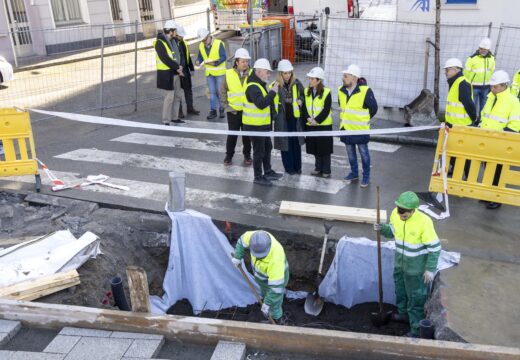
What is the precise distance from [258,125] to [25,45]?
41.5 ft

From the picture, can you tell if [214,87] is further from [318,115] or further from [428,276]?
[428,276]

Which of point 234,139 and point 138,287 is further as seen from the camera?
point 234,139

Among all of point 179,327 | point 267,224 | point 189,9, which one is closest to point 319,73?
point 267,224

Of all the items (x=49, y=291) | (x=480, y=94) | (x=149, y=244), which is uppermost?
(x=480, y=94)

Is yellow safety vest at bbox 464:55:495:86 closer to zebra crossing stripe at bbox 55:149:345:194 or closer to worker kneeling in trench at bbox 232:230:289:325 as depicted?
zebra crossing stripe at bbox 55:149:345:194

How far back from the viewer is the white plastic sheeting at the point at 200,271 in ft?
23.5

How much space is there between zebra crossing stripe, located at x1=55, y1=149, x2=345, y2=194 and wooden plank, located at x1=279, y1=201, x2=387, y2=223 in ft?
2.83

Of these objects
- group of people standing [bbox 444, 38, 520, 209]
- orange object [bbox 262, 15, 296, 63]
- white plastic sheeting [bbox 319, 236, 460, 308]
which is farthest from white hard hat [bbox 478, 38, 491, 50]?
orange object [bbox 262, 15, 296, 63]

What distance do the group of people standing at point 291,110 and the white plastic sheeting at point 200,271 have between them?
5.88ft

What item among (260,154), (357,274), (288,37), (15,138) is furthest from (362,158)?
(288,37)

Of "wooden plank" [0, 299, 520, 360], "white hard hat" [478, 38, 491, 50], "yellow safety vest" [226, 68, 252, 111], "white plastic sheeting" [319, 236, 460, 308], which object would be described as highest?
"white hard hat" [478, 38, 491, 50]

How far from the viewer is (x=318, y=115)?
8.27 meters

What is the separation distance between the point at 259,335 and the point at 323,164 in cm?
453

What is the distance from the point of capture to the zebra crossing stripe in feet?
28.3
